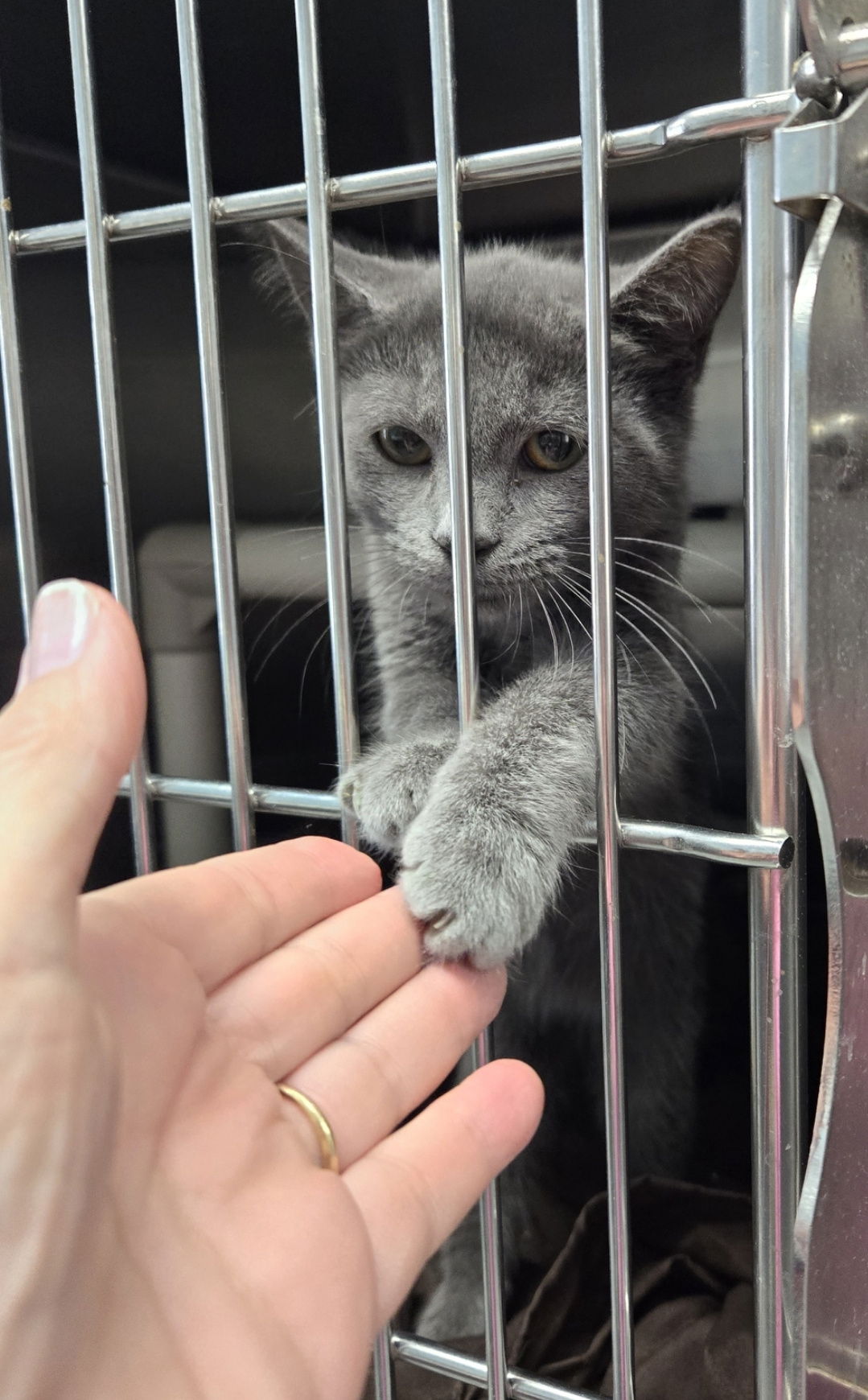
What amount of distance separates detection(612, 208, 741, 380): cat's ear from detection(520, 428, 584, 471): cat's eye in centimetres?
10

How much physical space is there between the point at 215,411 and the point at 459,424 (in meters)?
0.19

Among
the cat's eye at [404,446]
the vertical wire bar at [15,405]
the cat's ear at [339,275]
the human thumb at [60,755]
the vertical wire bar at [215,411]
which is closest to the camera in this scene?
the human thumb at [60,755]

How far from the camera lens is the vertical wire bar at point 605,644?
1.86 ft

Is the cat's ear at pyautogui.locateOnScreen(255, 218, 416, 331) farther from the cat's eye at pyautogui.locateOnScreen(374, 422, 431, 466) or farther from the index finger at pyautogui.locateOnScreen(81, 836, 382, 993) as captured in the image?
the index finger at pyautogui.locateOnScreen(81, 836, 382, 993)

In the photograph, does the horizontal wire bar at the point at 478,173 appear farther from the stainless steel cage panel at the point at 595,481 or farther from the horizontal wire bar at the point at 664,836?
the horizontal wire bar at the point at 664,836

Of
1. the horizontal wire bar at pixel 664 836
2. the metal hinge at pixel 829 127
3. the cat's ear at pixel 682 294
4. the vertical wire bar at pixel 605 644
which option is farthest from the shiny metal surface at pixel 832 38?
the horizontal wire bar at pixel 664 836

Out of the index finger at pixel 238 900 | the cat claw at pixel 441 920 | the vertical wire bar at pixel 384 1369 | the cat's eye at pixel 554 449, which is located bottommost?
the vertical wire bar at pixel 384 1369

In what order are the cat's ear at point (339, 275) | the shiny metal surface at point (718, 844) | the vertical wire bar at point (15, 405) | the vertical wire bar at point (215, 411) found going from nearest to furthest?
the shiny metal surface at point (718, 844) → the vertical wire bar at point (215, 411) → the vertical wire bar at point (15, 405) → the cat's ear at point (339, 275)

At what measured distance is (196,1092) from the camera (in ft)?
1.98

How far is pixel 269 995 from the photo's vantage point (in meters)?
0.69

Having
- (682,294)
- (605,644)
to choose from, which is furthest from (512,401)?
(605,644)

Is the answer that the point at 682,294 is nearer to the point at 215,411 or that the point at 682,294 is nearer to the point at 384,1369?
the point at 215,411

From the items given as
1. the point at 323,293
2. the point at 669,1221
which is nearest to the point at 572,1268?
the point at 669,1221

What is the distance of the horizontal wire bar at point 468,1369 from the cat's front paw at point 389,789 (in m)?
0.35
